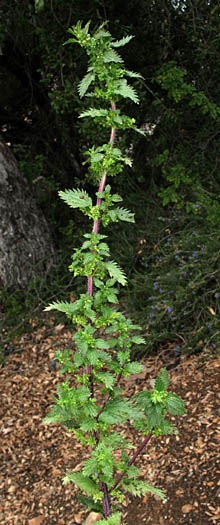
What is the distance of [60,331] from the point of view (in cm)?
391

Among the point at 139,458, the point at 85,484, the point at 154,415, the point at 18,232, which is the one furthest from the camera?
the point at 18,232

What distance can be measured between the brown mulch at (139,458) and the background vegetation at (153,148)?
0.29 metres

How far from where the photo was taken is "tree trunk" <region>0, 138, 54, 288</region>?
4141 mm

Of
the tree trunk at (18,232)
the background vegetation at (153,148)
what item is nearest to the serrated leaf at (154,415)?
the background vegetation at (153,148)

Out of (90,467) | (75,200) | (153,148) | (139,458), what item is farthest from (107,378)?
(153,148)

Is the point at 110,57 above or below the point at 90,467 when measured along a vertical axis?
above

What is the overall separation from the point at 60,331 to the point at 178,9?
8.49 ft

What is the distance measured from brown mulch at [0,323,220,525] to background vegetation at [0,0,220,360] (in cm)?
29

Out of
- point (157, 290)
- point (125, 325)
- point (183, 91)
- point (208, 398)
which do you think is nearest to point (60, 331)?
point (157, 290)

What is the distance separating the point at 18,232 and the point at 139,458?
2.24m

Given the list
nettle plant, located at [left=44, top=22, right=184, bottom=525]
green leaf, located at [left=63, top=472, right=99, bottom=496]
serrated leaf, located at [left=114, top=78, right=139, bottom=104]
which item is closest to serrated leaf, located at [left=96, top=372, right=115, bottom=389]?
nettle plant, located at [left=44, top=22, right=184, bottom=525]

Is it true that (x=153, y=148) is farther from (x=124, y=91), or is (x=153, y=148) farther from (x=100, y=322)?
(x=100, y=322)

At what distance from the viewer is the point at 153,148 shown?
452 cm

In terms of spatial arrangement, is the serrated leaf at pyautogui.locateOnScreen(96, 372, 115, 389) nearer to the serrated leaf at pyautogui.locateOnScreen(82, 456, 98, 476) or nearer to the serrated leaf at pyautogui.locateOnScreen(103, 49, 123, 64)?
the serrated leaf at pyautogui.locateOnScreen(82, 456, 98, 476)
